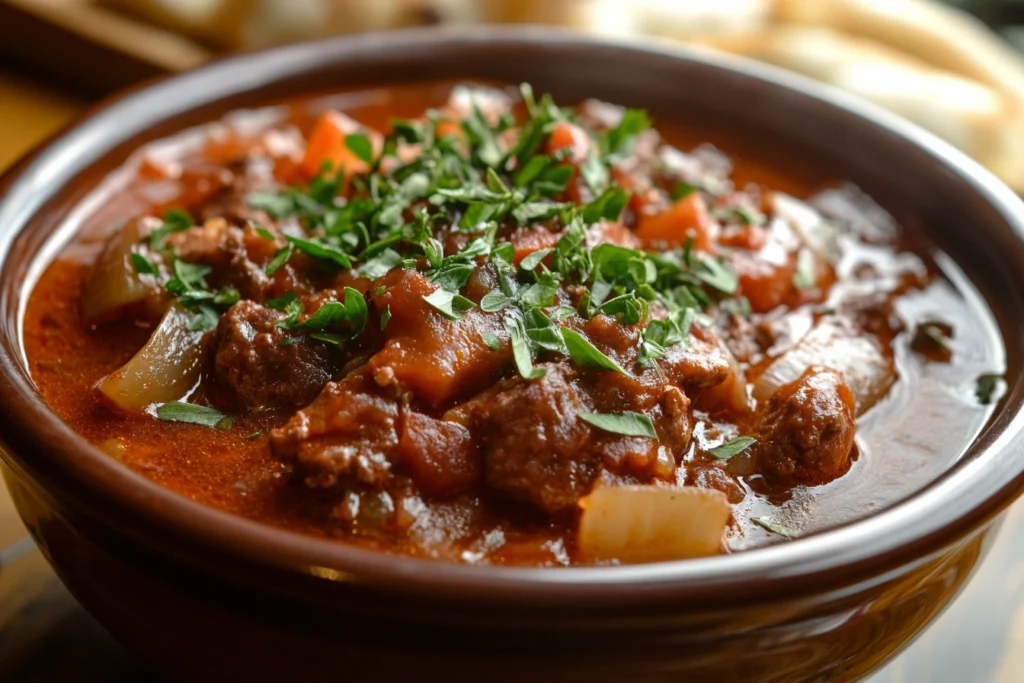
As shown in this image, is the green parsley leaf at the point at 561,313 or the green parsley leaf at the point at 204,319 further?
the green parsley leaf at the point at 204,319

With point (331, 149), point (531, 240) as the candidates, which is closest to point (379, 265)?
point (531, 240)

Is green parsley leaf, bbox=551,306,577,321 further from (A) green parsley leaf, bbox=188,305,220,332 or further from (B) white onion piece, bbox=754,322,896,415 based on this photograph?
(A) green parsley leaf, bbox=188,305,220,332

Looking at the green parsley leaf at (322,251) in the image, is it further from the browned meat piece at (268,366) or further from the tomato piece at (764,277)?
the tomato piece at (764,277)

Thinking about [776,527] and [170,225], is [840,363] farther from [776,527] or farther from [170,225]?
[170,225]

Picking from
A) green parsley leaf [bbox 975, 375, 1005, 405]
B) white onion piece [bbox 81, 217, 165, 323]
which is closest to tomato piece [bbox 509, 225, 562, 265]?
white onion piece [bbox 81, 217, 165, 323]

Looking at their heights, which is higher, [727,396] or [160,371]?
[727,396]

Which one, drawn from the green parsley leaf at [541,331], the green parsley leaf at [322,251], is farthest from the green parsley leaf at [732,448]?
the green parsley leaf at [322,251]
